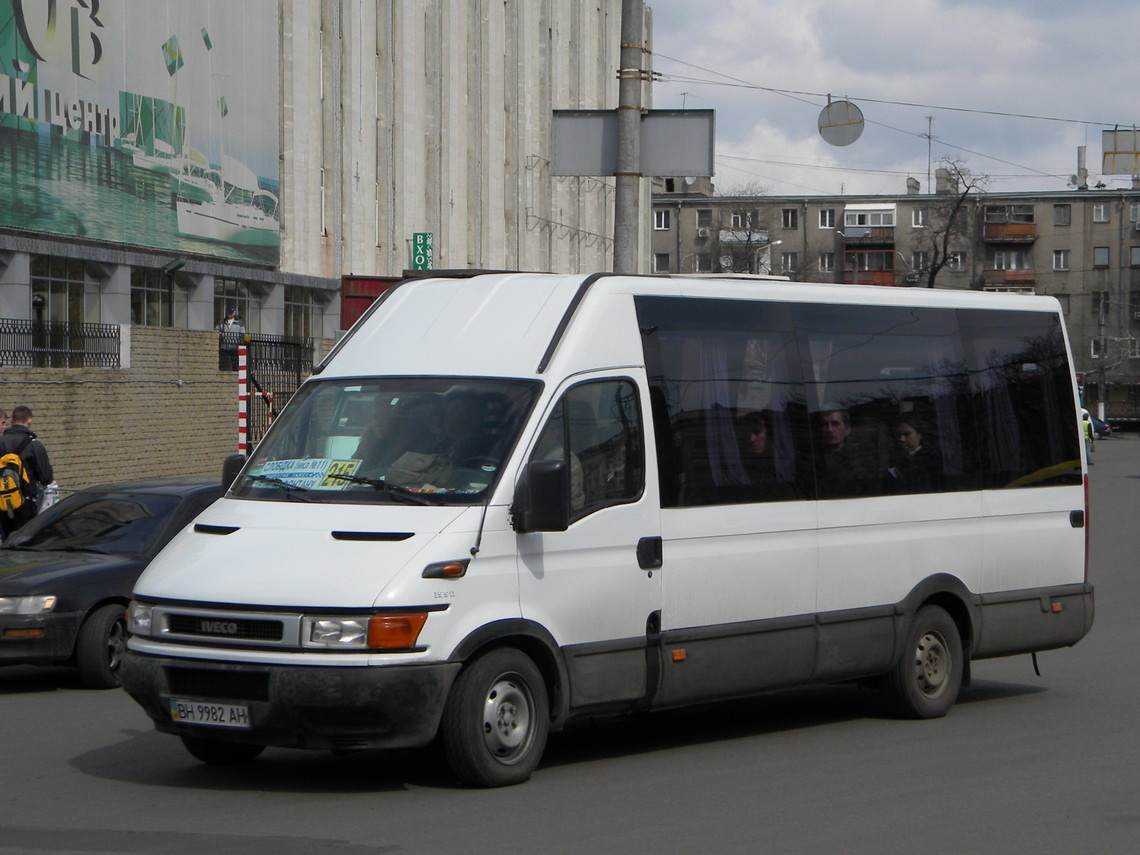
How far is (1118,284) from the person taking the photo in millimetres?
103000

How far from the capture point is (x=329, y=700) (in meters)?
7.35

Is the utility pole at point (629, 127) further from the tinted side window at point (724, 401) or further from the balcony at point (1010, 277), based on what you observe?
the balcony at point (1010, 277)

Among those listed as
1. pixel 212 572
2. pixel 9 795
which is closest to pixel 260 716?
pixel 212 572

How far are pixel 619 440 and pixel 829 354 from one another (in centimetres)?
200

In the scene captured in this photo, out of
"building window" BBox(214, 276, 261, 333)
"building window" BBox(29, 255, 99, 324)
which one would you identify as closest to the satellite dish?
"building window" BBox(29, 255, 99, 324)

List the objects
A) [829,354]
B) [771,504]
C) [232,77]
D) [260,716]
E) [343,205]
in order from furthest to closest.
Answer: [343,205] → [232,77] → [829,354] → [771,504] → [260,716]

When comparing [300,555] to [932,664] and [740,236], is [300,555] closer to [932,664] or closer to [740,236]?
[932,664]

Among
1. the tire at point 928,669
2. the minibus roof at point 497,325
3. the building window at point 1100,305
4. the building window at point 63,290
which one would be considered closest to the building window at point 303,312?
the building window at point 63,290

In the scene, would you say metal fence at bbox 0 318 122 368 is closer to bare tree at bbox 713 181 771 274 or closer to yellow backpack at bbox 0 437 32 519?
yellow backpack at bbox 0 437 32 519

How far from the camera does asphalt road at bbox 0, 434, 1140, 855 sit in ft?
22.3

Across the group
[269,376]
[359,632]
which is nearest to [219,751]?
[359,632]

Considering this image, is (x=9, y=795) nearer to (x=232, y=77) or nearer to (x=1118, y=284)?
Result: (x=232, y=77)

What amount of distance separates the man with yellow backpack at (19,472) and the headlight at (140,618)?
31.3 ft

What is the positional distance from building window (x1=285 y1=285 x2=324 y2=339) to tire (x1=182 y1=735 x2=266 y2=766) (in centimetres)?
3566
